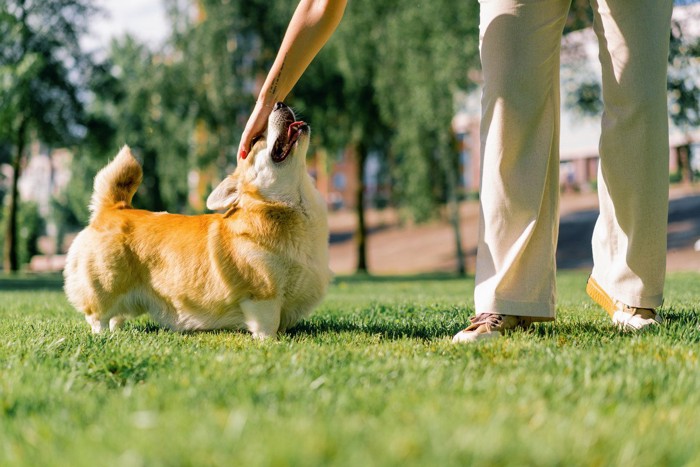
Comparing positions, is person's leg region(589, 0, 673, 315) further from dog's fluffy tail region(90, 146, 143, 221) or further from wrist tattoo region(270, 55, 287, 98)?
dog's fluffy tail region(90, 146, 143, 221)

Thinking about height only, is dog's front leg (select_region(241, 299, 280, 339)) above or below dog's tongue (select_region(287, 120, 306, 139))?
below

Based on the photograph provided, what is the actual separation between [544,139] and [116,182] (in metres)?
2.64

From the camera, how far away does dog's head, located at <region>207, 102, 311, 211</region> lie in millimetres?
3742

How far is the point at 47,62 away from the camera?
19.8m

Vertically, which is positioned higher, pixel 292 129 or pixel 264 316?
pixel 292 129

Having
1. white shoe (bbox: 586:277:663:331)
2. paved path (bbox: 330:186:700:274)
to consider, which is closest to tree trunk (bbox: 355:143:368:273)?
paved path (bbox: 330:186:700:274)

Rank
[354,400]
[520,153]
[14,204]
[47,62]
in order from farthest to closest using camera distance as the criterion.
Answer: [14,204] < [47,62] < [520,153] < [354,400]

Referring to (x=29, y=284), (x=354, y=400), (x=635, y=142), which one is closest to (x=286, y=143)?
(x=635, y=142)

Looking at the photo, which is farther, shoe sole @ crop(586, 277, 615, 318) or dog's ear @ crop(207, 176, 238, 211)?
dog's ear @ crop(207, 176, 238, 211)

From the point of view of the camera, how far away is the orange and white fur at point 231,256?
145 inches

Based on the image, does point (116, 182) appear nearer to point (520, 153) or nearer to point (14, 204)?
point (520, 153)

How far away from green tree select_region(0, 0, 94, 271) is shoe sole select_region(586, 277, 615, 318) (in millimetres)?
17767

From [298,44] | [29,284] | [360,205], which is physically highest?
[298,44]

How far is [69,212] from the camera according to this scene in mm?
44562
